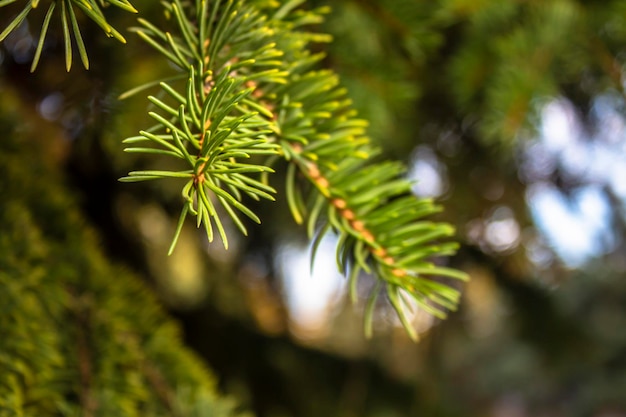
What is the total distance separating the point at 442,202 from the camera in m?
0.60

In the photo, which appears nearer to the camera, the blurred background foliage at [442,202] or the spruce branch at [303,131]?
the spruce branch at [303,131]

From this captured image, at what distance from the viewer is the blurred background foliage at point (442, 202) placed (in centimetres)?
39

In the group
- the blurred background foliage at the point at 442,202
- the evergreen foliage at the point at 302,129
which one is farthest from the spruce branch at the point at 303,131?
the blurred background foliage at the point at 442,202

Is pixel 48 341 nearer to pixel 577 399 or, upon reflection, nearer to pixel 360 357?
pixel 360 357

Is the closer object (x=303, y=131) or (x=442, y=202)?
(x=303, y=131)

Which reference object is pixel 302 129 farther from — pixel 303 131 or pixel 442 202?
pixel 442 202

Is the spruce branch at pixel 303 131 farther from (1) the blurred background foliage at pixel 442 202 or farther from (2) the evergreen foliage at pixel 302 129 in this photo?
(1) the blurred background foliage at pixel 442 202

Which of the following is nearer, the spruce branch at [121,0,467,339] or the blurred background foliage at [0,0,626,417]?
the spruce branch at [121,0,467,339]

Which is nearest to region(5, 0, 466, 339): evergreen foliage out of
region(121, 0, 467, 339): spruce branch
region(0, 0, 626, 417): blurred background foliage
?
region(121, 0, 467, 339): spruce branch

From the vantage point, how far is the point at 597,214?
2.14ft

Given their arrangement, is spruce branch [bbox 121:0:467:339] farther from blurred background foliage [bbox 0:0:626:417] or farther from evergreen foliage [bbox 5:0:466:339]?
blurred background foliage [bbox 0:0:626:417]

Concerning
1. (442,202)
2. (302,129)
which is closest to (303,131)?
(302,129)

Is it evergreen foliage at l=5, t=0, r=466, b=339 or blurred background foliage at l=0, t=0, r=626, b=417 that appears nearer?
evergreen foliage at l=5, t=0, r=466, b=339

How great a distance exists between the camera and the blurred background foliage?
1.26 ft
